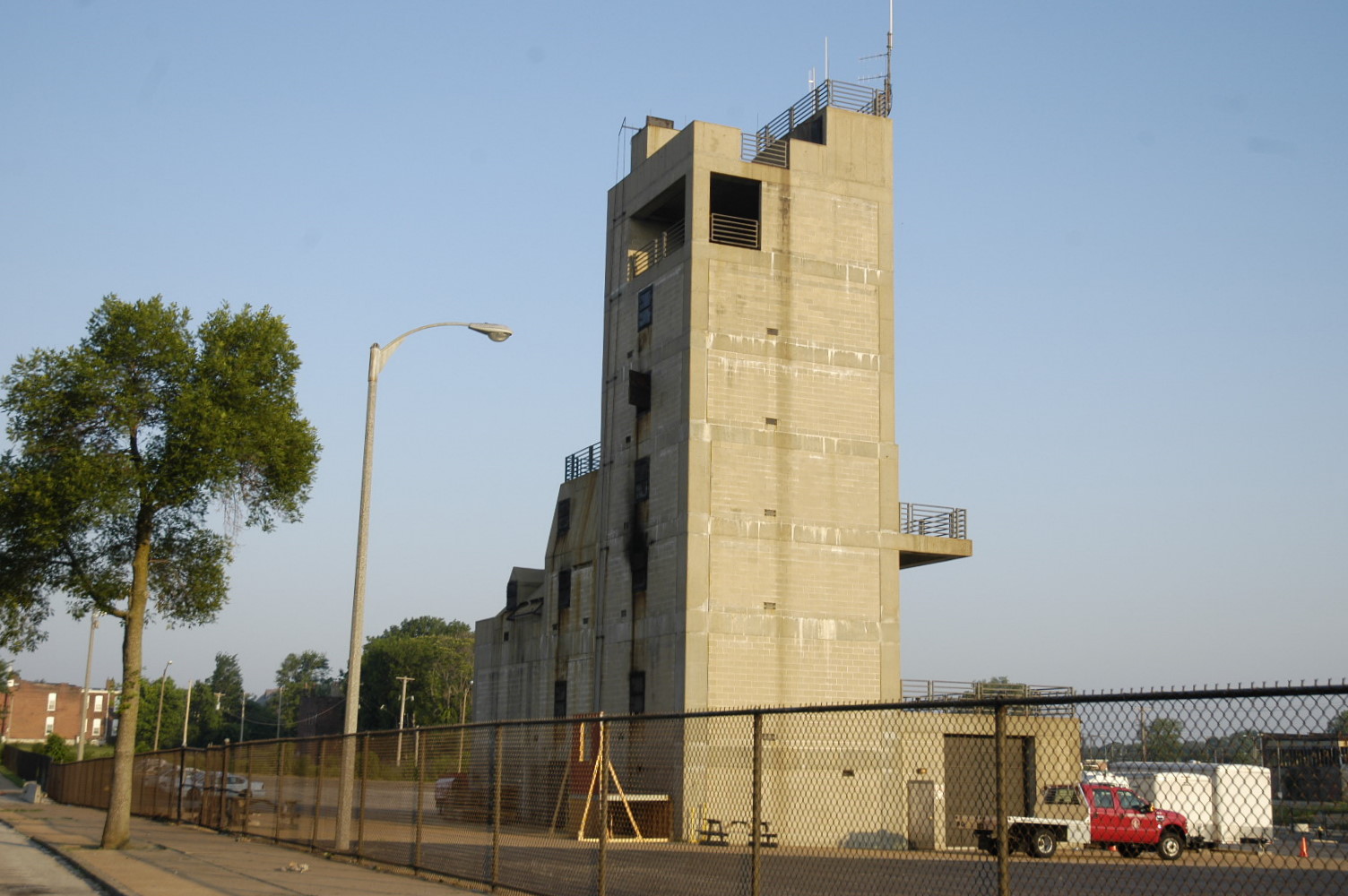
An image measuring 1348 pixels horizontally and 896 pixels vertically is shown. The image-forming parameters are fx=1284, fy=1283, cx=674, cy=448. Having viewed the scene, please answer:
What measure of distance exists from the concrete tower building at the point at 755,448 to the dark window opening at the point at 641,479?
0.31ft

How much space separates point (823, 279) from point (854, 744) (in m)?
15.5

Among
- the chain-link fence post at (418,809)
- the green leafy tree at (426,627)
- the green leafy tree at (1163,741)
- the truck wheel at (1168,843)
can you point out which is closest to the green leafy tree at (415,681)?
the green leafy tree at (426,627)

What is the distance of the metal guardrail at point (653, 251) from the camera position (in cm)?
4662

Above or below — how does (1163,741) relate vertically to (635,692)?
below

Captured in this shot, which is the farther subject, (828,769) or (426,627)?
(426,627)

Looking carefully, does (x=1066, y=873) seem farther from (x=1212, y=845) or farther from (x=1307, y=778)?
→ (x=1307, y=778)

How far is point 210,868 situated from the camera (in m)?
19.8

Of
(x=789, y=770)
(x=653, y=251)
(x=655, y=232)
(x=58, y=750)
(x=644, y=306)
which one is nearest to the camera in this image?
(x=789, y=770)

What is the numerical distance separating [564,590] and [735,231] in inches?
588

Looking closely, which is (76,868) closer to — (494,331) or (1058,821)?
(494,331)

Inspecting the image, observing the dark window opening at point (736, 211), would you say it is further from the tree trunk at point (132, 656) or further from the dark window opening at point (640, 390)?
the tree trunk at point (132, 656)

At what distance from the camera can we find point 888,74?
4738 cm

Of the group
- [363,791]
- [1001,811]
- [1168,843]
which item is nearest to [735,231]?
[363,791]

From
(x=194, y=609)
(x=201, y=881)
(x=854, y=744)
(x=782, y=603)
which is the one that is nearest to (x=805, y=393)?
(x=782, y=603)
